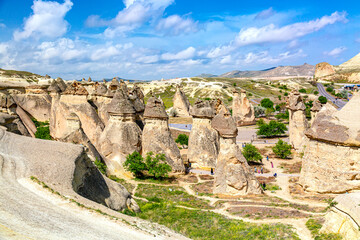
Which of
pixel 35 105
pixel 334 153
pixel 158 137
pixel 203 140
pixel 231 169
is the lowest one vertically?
pixel 231 169

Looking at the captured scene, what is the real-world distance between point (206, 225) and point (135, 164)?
8.56 metres

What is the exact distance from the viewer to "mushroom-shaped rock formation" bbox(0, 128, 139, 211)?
25.9 feet

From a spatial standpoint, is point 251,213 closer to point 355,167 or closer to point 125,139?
point 355,167

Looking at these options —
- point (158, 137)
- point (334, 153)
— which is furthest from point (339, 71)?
point (334, 153)

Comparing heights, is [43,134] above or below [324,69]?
below

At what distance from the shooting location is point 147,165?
19.1m

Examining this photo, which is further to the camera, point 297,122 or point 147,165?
point 297,122

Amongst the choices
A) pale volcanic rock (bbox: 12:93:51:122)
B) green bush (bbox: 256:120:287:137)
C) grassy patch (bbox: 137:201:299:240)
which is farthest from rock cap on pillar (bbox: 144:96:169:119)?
green bush (bbox: 256:120:287:137)

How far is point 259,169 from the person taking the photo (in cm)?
2322

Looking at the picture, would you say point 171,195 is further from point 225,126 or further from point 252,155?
point 252,155

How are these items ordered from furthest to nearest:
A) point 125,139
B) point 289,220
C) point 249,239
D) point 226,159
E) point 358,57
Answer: point 358,57 < point 125,139 < point 226,159 < point 289,220 < point 249,239

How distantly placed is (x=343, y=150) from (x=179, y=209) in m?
8.53

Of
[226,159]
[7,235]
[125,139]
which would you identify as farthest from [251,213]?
[125,139]

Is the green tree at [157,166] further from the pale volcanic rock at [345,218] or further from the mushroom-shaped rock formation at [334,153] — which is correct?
the pale volcanic rock at [345,218]
